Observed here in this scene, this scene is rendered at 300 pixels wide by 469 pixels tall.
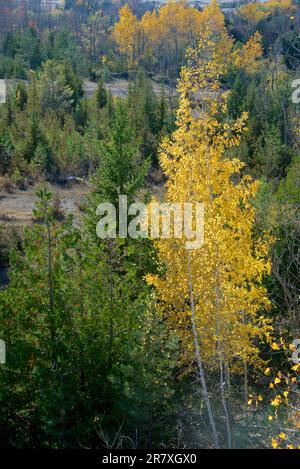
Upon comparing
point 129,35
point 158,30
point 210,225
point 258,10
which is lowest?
point 210,225

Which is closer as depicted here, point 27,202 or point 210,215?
point 210,215

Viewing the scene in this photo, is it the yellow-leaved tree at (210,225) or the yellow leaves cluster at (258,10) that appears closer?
the yellow-leaved tree at (210,225)

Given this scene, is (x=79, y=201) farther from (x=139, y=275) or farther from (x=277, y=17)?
(x=277, y=17)

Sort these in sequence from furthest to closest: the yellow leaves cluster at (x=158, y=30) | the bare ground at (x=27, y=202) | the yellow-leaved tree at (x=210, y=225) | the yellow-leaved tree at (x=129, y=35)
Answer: the yellow-leaved tree at (x=129, y=35), the yellow leaves cluster at (x=158, y=30), the bare ground at (x=27, y=202), the yellow-leaved tree at (x=210, y=225)

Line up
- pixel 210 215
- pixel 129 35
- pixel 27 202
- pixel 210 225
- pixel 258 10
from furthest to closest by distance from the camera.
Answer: pixel 258 10 < pixel 129 35 < pixel 27 202 < pixel 210 215 < pixel 210 225

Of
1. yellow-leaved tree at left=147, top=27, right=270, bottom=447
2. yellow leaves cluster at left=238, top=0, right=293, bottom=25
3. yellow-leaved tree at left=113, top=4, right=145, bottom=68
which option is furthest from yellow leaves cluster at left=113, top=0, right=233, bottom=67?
yellow-leaved tree at left=147, top=27, right=270, bottom=447

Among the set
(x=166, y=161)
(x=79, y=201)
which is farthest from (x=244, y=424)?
(x=79, y=201)

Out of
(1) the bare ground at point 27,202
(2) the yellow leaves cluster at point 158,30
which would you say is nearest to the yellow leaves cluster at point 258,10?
(2) the yellow leaves cluster at point 158,30

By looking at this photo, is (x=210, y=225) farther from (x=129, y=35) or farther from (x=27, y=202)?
(x=129, y=35)

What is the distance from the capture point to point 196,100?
7914 millimetres

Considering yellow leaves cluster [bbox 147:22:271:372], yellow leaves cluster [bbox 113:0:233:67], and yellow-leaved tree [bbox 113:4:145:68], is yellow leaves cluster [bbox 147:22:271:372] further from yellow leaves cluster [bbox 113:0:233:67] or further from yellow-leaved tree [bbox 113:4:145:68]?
yellow-leaved tree [bbox 113:4:145:68]

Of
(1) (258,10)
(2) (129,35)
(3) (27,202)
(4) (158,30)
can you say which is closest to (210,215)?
(3) (27,202)

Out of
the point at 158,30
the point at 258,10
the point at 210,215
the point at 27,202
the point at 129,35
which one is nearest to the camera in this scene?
the point at 210,215

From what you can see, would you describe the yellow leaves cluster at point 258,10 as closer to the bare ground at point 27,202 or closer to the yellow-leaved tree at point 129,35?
the yellow-leaved tree at point 129,35
